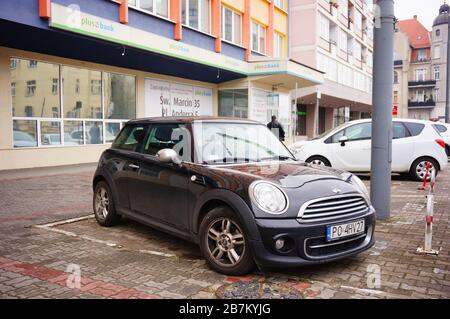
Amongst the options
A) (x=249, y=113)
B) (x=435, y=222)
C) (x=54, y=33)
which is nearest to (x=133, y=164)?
(x=435, y=222)

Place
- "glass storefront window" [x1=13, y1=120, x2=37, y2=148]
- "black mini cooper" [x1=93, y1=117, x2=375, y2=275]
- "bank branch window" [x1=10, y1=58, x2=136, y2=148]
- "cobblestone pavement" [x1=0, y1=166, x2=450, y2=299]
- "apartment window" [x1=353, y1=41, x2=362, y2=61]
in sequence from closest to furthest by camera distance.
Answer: "cobblestone pavement" [x1=0, y1=166, x2=450, y2=299]
"black mini cooper" [x1=93, y1=117, x2=375, y2=275]
"glass storefront window" [x1=13, y1=120, x2=37, y2=148]
"bank branch window" [x1=10, y1=58, x2=136, y2=148]
"apartment window" [x1=353, y1=41, x2=362, y2=61]

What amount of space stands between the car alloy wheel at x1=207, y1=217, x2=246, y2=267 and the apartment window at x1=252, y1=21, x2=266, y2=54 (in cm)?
2023

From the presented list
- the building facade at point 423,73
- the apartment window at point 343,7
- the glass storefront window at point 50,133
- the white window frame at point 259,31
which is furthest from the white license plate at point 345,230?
the building facade at point 423,73

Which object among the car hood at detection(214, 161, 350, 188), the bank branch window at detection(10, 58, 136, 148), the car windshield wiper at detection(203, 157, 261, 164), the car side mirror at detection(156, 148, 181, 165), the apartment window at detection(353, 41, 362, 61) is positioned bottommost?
the car hood at detection(214, 161, 350, 188)

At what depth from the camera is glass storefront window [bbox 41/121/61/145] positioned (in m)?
13.3

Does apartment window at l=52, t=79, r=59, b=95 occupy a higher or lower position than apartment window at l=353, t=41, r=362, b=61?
lower

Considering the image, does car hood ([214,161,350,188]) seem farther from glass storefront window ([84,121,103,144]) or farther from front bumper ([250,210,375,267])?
glass storefront window ([84,121,103,144])

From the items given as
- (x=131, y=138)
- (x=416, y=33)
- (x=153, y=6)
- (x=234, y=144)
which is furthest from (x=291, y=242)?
(x=416, y=33)

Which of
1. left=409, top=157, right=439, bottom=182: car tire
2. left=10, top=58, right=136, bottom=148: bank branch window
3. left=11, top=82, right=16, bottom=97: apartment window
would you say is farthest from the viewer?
left=10, top=58, right=136, bottom=148: bank branch window

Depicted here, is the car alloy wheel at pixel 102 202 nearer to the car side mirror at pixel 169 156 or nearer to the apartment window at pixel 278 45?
the car side mirror at pixel 169 156

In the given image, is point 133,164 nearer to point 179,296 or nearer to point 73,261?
point 73,261

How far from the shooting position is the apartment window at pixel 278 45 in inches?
1027

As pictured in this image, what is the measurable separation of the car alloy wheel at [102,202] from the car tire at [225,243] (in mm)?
2413

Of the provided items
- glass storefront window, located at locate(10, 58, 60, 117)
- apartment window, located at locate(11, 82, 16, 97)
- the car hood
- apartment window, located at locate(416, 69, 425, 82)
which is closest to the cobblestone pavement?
the car hood
